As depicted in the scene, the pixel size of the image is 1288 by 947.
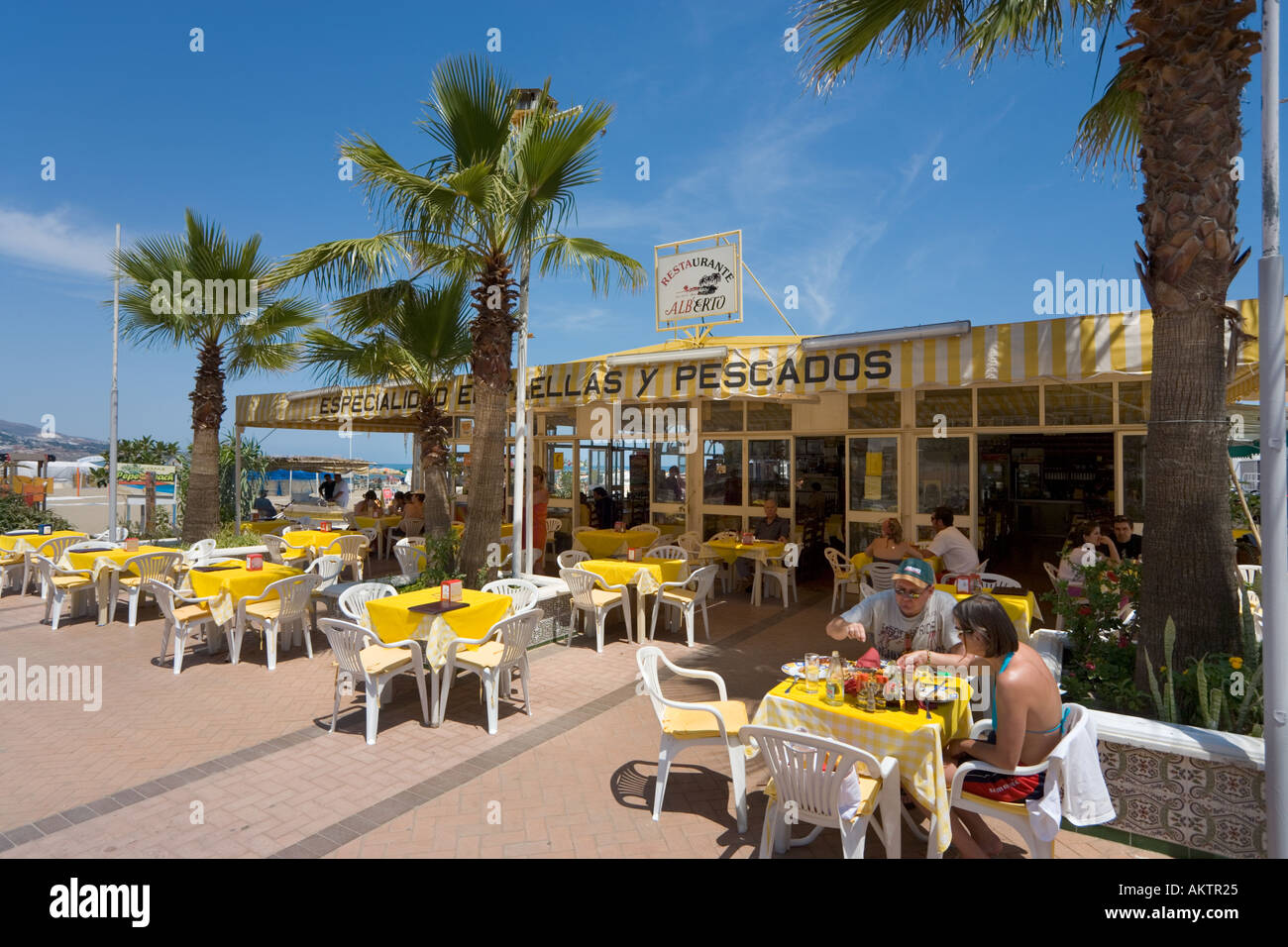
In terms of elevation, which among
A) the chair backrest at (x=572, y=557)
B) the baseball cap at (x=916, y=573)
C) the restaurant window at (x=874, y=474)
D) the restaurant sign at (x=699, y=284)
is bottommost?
the chair backrest at (x=572, y=557)

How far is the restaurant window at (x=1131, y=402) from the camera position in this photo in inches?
318

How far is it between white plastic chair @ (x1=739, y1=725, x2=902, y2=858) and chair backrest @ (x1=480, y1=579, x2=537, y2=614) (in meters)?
3.23

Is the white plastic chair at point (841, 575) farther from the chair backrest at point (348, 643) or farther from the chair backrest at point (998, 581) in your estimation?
the chair backrest at point (348, 643)

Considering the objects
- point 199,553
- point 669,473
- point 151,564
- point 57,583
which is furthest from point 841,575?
point 57,583

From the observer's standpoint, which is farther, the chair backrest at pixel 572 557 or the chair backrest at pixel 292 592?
the chair backrest at pixel 572 557

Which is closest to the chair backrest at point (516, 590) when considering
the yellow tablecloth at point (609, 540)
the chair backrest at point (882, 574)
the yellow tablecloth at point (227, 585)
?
the yellow tablecloth at point (227, 585)

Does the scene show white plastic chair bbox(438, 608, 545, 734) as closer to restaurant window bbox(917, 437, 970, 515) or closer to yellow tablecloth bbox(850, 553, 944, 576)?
yellow tablecloth bbox(850, 553, 944, 576)

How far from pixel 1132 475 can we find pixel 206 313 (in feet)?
40.9

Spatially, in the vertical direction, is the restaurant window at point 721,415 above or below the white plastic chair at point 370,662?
above

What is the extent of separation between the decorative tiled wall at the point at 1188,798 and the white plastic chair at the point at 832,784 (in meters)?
1.27

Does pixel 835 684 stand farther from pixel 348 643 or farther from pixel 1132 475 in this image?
pixel 1132 475

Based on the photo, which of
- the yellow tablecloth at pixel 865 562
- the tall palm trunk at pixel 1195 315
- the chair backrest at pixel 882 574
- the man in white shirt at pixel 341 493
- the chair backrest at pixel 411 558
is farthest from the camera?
the man in white shirt at pixel 341 493

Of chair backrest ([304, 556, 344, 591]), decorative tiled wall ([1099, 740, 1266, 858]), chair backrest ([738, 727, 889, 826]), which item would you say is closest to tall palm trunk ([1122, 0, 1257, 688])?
decorative tiled wall ([1099, 740, 1266, 858])
